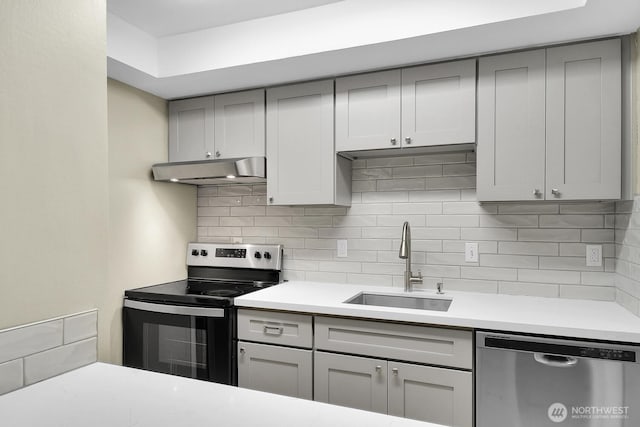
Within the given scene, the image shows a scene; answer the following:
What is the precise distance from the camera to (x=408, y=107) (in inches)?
93.0

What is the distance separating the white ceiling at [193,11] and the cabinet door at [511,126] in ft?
3.10

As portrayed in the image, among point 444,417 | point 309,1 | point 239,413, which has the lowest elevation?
point 444,417

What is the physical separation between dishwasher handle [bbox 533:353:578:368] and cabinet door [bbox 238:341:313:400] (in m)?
1.08

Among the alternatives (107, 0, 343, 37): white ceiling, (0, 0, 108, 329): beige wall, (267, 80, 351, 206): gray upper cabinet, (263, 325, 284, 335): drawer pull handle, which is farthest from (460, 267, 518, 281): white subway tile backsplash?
(0, 0, 108, 329): beige wall

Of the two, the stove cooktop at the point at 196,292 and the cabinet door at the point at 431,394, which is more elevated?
the stove cooktop at the point at 196,292

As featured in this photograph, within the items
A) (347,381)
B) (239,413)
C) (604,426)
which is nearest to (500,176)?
(604,426)

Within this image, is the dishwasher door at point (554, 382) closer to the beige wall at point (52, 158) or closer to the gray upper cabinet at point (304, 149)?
the gray upper cabinet at point (304, 149)

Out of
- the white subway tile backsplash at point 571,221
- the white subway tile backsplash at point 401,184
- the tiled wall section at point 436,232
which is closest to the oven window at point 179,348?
the tiled wall section at point 436,232

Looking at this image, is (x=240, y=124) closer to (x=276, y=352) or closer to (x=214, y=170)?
(x=214, y=170)

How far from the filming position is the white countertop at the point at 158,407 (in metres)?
0.87

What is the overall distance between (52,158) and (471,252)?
2.18 meters

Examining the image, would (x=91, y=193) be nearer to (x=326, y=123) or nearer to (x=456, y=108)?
(x=326, y=123)

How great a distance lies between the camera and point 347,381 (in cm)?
212

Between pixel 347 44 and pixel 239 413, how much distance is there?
1.83 metres
